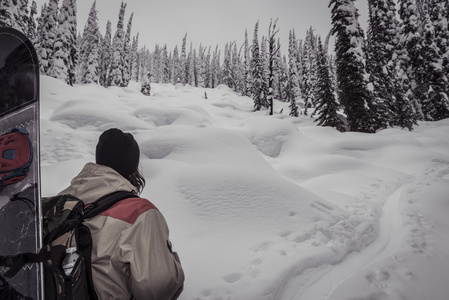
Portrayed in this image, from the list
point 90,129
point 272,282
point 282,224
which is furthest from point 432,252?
point 90,129

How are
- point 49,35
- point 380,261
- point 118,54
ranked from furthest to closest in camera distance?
point 118,54 < point 49,35 < point 380,261

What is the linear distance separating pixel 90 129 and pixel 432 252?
882 cm

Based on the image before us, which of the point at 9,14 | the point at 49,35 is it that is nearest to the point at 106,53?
the point at 49,35

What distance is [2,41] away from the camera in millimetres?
1820

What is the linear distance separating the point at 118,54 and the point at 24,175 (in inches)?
1441

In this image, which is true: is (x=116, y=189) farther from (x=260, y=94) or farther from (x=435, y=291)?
(x=260, y=94)

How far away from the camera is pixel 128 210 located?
1.32 meters

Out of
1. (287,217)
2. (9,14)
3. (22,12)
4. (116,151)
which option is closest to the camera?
(116,151)

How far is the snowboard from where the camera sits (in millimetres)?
1295

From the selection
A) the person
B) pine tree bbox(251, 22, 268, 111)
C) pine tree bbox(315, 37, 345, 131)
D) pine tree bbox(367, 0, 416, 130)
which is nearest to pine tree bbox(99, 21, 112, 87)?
pine tree bbox(251, 22, 268, 111)

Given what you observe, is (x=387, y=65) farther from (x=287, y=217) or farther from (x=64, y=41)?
(x=64, y=41)

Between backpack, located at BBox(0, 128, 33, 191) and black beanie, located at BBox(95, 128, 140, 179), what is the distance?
40 centimetres

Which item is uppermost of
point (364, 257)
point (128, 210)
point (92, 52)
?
point (92, 52)

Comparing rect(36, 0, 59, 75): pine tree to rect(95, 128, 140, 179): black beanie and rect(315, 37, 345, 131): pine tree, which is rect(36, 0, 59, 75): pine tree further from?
rect(95, 128, 140, 179): black beanie
